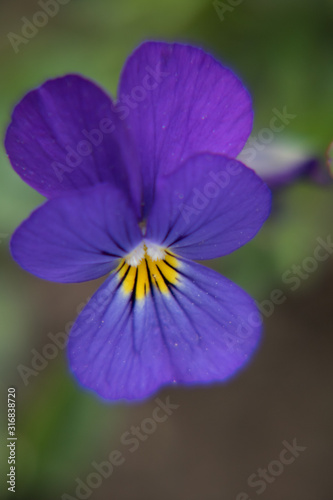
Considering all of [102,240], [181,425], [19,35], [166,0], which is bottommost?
[181,425]

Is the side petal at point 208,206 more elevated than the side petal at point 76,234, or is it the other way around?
the side petal at point 76,234

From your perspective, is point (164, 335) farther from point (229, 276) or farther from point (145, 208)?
point (229, 276)

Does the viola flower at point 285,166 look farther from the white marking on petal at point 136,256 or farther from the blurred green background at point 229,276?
the white marking on petal at point 136,256

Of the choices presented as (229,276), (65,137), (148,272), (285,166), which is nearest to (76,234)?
(65,137)

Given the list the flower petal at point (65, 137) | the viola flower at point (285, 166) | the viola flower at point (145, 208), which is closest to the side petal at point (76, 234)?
the viola flower at point (145, 208)

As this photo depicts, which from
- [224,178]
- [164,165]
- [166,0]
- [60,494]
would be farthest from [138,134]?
[60,494]

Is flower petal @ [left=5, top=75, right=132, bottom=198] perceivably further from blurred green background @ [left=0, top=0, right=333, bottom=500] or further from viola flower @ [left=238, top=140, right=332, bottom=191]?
blurred green background @ [left=0, top=0, right=333, bottom=500]

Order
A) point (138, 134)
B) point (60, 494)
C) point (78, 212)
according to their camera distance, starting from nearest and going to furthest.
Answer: point (78, 212)
point (138, 134)
point (60, 494)

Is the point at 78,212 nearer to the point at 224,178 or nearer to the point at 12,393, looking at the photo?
the point at 224,178
